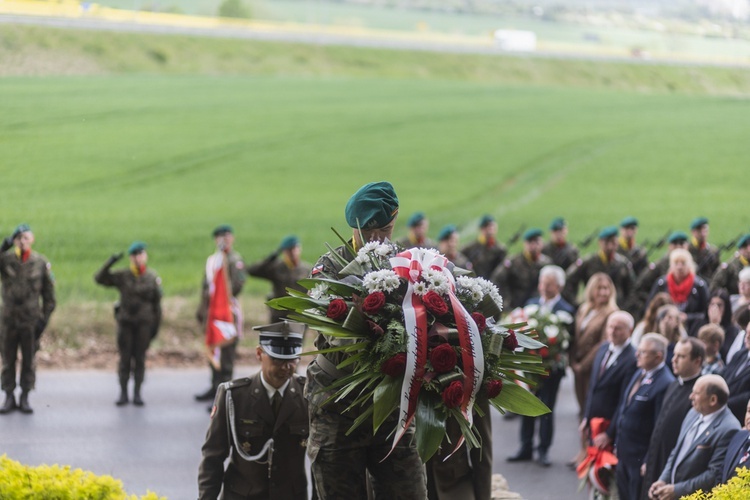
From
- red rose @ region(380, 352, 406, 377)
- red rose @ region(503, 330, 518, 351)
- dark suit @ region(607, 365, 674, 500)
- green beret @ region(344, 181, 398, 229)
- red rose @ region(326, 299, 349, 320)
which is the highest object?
green beret @ region(344, 181, 398, 229)

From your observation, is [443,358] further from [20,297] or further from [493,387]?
[20,297]

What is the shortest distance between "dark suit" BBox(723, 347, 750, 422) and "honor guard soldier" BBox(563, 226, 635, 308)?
6302mm

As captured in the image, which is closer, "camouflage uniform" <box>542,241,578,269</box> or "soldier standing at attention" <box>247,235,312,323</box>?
"soldier standing at attention" <box>247,235,312,323</box>

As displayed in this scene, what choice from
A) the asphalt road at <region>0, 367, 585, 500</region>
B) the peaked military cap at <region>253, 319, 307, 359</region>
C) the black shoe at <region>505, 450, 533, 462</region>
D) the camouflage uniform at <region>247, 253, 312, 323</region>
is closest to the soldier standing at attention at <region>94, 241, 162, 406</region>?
the asphalt road at <region>0, 367, 585, 500</region>

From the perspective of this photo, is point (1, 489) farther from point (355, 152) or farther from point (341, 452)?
point (355, 152)

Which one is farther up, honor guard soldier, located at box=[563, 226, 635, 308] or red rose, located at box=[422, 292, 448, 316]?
red rose, located at box=[422, 292, 448, 316]

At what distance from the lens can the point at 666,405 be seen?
7.84 meters

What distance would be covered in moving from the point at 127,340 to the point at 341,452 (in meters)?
8.16

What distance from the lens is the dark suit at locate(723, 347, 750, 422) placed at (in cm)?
806

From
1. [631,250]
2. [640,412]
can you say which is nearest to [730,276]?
[631,250]

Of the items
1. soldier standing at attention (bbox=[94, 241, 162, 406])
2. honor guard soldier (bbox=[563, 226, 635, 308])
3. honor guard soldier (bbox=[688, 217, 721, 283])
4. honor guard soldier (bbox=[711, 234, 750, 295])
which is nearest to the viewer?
soldier standing at attention (bbox=[94, 241, 162, 406])

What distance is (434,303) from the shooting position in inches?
181

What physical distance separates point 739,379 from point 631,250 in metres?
7.74

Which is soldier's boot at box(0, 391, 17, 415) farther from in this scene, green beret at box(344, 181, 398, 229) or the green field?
green beret at box(344, 181, 398, 229)
